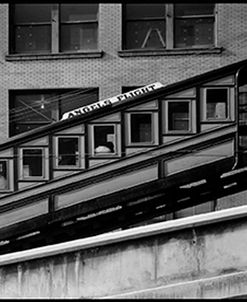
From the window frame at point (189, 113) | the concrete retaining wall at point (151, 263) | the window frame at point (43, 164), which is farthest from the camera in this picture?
the window frame at point (43, 164)

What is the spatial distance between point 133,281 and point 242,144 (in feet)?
21.3

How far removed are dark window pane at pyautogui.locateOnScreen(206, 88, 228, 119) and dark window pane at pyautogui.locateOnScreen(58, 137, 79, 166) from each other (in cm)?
310

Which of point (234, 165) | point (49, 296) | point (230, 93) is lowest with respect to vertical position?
point (49, 296)

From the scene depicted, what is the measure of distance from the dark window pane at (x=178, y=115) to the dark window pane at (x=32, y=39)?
26.1 ft

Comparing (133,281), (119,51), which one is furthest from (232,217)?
(119,51)

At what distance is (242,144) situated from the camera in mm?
13742

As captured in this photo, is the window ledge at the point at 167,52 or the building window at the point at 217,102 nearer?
the building window at the point at 217,102

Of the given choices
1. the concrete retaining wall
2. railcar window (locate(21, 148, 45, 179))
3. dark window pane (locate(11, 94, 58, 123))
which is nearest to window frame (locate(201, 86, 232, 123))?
railcar window (locate(21, 148, 45, 179))

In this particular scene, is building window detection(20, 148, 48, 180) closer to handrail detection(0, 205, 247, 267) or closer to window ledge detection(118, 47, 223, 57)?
handrail detection(0, 205, 247, 267)

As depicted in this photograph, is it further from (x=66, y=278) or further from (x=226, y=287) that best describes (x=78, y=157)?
(x=226, y=287)

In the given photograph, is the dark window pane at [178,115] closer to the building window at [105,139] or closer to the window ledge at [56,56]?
the building window at [105,139]

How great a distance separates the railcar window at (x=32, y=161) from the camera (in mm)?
13625

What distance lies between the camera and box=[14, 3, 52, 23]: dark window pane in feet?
66.5

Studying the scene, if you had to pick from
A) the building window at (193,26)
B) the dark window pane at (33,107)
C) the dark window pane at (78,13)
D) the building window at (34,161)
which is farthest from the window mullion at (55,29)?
the building window at (34,161)
